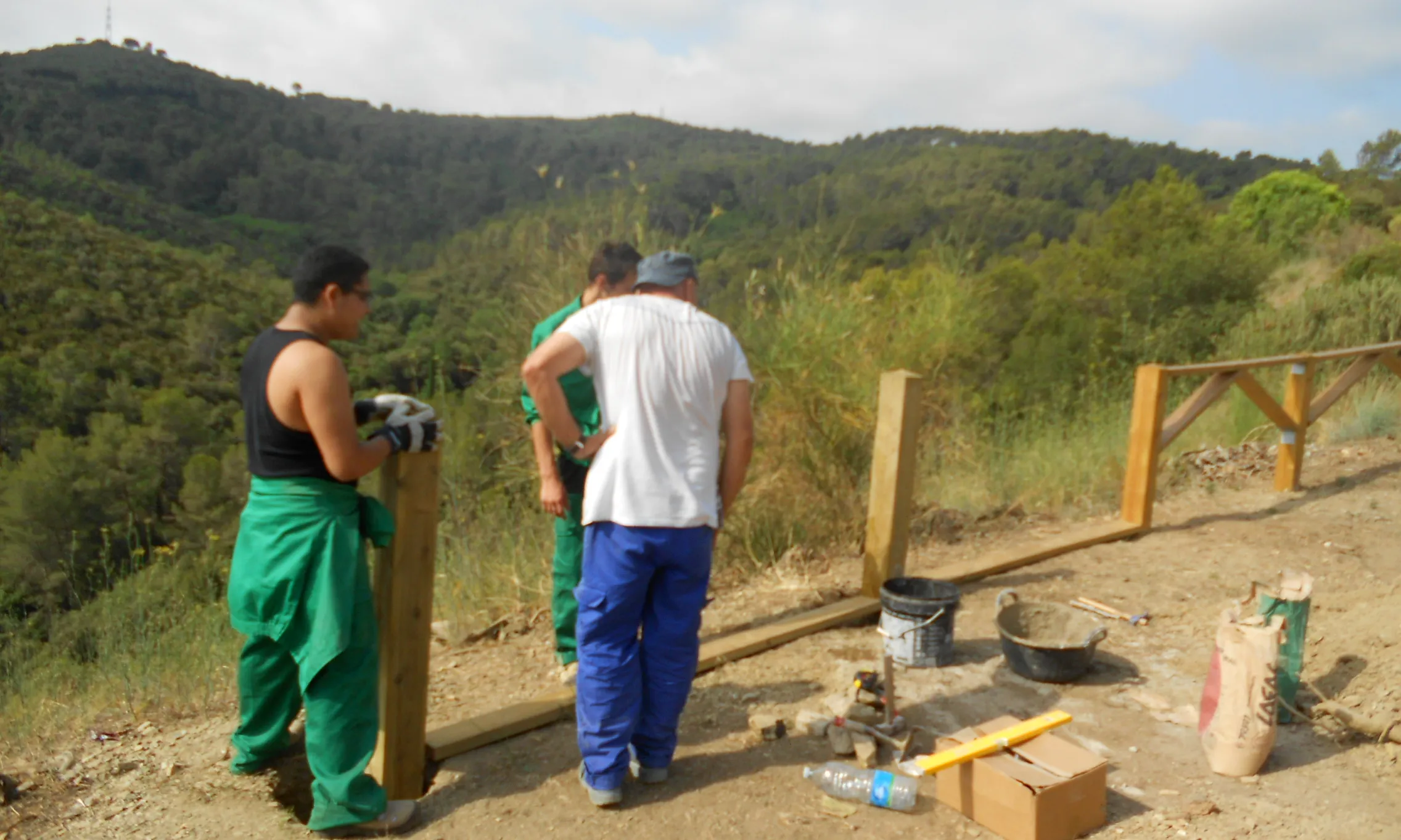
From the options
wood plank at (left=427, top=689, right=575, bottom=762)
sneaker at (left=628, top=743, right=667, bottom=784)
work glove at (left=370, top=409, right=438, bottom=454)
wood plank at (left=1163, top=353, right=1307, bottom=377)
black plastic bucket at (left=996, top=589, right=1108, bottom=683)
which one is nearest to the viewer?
work glove at (left=370, top=409, right=438, bottom=454)

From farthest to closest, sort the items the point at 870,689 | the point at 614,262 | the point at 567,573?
the point at 567,573
the point at 870,689
the point at 614,262

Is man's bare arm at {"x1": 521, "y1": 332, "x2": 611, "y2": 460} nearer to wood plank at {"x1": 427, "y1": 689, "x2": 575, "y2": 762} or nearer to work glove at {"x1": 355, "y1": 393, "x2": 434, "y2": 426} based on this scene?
work glove at {"x1": 355, "y1": 393, "x2": 434, "y2": 426}

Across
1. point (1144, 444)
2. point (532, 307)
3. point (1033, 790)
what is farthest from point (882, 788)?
point (532, 307)

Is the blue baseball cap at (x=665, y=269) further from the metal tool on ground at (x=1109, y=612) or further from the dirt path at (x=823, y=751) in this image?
the metal tool on ground at (x=1109, y=612)

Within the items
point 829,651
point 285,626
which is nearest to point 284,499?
point 285,626

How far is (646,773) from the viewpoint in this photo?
3311 mm

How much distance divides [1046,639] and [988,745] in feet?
5.03

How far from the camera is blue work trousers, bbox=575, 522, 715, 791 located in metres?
3.01

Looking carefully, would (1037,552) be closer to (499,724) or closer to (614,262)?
(614,262)

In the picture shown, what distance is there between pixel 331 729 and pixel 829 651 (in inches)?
95.5

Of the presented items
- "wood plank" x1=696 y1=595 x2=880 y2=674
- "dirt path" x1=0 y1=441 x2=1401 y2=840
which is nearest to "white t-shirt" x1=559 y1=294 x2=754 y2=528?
"dirt path" x1=0 y1=441 x2=1401 y2=840

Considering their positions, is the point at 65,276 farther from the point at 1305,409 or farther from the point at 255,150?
the point at 255,150

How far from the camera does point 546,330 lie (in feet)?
13.1

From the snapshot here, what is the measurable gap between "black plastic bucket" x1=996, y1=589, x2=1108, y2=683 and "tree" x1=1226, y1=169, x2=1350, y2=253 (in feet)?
81.9
